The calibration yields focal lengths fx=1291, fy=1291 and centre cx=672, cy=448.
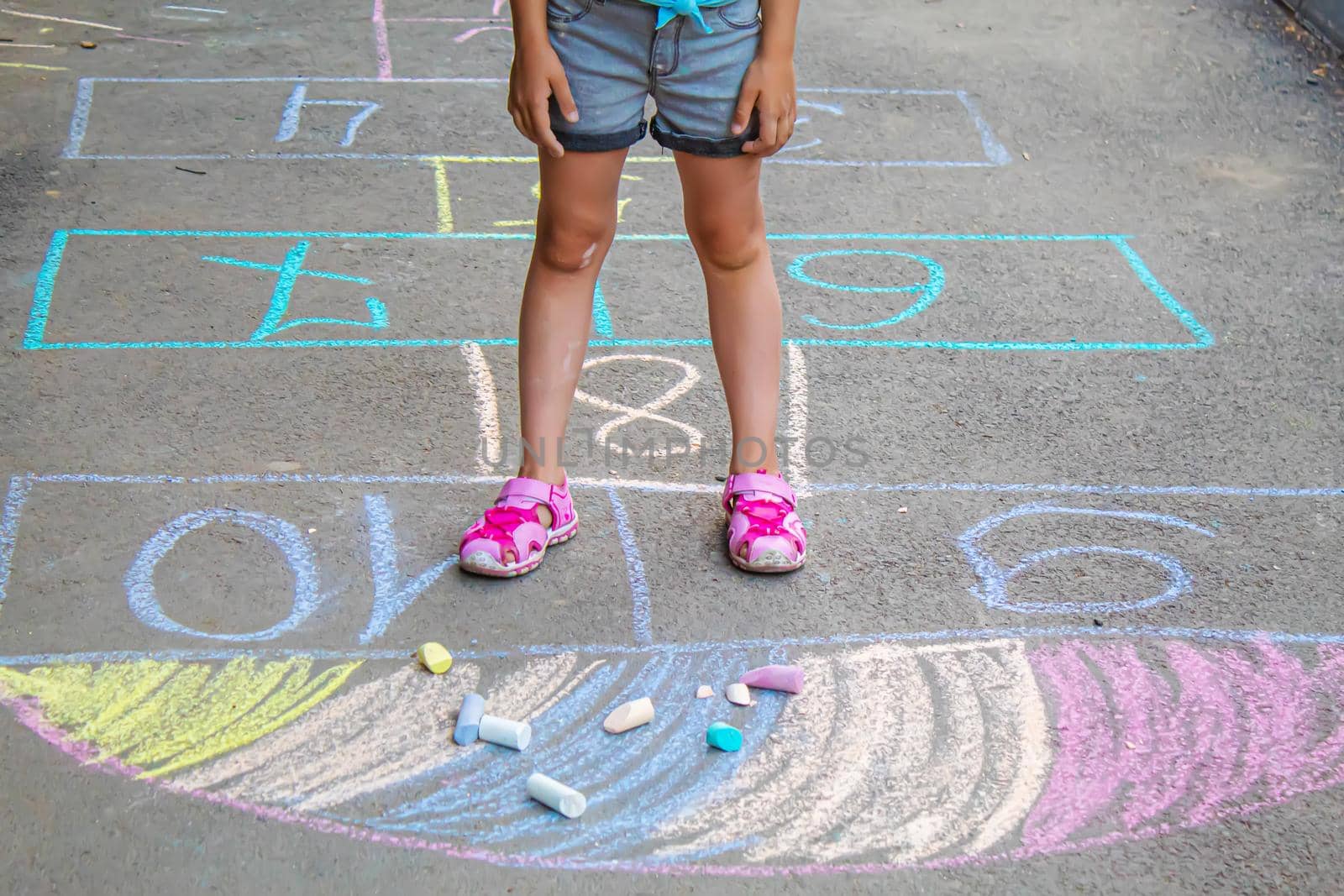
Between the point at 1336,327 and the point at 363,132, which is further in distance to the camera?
the point at 363,132

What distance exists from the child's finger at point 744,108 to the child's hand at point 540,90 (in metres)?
0.29

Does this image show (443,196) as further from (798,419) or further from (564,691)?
(564,691)

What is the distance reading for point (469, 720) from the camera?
219 centimetres

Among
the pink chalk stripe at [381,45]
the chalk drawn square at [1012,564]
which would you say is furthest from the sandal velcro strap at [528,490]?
the pink chalk stripe at [381,45]

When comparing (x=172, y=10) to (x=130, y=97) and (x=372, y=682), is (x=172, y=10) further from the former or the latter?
(x=372, y=682)

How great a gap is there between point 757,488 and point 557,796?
0.85m

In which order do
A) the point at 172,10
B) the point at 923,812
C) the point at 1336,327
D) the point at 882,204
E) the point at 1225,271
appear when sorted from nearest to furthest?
the point at 923,812, the point at 1336,327, the point at 1225,271, the point at 882,204, the point at 172,10

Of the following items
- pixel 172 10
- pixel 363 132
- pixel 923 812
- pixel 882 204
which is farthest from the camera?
pixel 172 10

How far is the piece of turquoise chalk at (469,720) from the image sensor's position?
7.14ft

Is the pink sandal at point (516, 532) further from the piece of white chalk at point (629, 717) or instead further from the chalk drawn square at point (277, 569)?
the piece of white chalk at point (629, 717)

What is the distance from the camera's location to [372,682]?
7.53 ft

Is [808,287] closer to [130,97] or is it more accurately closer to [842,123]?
[842,123]

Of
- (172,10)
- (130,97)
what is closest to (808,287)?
(130,97)

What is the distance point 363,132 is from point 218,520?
2.55m
